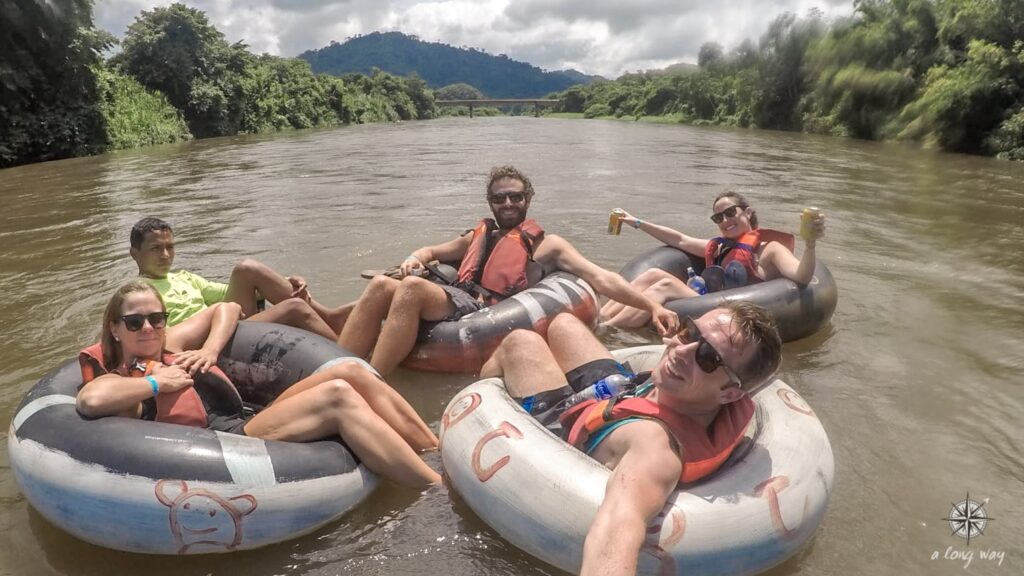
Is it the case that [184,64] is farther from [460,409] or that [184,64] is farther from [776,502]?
[776,502]

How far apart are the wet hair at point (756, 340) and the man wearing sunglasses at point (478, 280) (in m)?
1.59

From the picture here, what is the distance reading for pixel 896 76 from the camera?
25.7 m

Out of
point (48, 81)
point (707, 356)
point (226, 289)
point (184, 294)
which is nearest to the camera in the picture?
point (707, 356)

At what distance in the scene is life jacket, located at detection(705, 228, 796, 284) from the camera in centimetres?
497

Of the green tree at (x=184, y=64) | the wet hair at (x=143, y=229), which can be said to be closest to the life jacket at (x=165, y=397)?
the wet hair at (x=143, y=229)

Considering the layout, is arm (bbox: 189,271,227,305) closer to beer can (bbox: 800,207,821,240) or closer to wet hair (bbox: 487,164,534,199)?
wet hair (bbox: 487,164,534,199)

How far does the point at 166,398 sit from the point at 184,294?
119 cm

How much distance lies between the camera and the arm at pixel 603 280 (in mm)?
3719

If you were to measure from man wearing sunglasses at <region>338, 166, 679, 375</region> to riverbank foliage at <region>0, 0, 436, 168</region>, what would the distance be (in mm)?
17905

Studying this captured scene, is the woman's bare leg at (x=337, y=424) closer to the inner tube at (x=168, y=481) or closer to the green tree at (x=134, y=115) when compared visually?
the inner tube at (x=168, y=481)

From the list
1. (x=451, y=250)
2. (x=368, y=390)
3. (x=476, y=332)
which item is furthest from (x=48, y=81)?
(x=368, y=390)

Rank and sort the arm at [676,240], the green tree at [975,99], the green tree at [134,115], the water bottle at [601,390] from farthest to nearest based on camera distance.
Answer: the green tree at [134,115] → the green tree at [975,99] → the arm at [676,240] → the water bottle at [601,390]

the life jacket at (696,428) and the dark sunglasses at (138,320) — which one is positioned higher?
the dark sunglasses at (138,320)

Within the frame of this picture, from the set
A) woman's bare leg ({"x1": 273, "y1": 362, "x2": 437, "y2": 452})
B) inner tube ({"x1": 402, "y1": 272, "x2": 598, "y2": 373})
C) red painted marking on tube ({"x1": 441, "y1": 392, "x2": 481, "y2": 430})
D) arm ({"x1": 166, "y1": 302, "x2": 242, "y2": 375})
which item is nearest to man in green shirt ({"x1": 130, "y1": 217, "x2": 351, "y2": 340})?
arm ({"x1": 166, "y1": 302, "x2": 242, "y2": 375})
